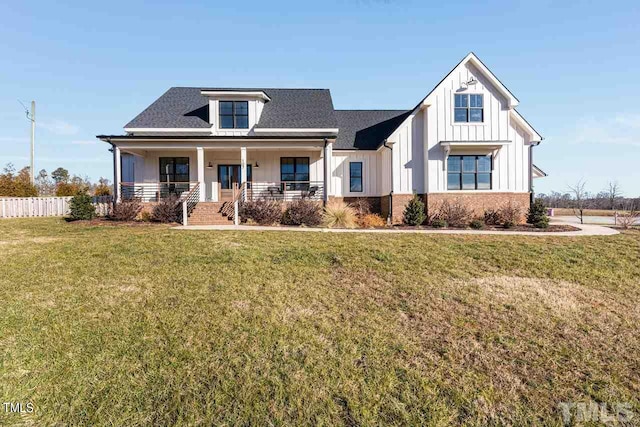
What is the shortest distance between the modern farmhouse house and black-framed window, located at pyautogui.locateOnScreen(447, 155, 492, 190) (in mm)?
53

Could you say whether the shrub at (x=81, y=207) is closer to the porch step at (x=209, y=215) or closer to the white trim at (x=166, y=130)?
the porch step at (x=209, y=215)

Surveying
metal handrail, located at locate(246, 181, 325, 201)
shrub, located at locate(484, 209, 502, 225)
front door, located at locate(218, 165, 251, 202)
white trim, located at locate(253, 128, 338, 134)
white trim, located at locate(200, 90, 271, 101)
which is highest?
white trim, located at locate(200, 90, 271, 101)

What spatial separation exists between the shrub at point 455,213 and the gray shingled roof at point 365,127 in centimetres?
566

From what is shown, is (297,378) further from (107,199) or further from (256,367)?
(107,199)

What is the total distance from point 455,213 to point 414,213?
2033mm

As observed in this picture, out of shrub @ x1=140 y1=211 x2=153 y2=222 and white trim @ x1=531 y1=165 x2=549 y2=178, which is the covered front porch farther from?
white trim @ x1=531 y1=165 x2=549 y2=178

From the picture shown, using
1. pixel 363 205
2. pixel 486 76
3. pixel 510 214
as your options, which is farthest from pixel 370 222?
pixel 486 76

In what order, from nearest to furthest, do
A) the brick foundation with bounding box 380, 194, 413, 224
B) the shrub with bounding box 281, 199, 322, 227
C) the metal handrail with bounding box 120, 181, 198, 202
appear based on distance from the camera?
the shrub with bounding box 281, 199, 322, 227 < the brick foundation with bounding box 380, 194, 413, 224 < the metal handrail with bounding box 120, 181, 198, 202

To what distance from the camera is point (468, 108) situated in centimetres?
1700

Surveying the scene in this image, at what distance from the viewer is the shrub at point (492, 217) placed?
16.6 metres

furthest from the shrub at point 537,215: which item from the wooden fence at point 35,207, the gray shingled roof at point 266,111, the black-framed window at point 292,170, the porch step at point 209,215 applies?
the wooden fence at point 35,207

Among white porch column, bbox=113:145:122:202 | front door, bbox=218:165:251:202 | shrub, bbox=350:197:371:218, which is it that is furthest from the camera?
front door, bbox=218:165:251:202

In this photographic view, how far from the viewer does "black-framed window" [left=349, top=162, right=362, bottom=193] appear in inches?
801

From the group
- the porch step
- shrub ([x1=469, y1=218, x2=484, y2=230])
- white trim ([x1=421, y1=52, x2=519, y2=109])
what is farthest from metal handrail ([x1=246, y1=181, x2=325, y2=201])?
shrub ([x1=469, y1=218, x2=484, y2=230])
